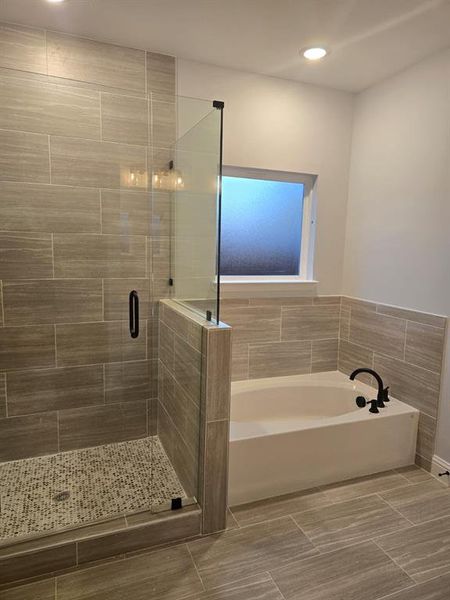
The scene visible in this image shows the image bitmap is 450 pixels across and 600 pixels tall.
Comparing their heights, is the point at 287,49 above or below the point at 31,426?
above

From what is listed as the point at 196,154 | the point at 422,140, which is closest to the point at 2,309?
the point at 196,154

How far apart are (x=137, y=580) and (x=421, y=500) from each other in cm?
165

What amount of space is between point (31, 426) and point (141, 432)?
0.73 m

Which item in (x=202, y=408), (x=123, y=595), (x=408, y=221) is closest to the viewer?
(x=123, y=595)

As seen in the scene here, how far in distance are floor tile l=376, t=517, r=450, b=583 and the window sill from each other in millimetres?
1734

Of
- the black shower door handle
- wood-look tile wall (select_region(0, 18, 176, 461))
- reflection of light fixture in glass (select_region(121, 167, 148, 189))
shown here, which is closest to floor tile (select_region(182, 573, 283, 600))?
wood-look tile wall (select_region(0, 18, 176, 461))

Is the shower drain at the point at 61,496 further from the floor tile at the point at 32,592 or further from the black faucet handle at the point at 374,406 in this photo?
the black faucet handle at the point at 374,406

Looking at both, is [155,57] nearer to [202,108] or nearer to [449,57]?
[202,108]

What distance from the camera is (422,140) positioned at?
8.36 feet

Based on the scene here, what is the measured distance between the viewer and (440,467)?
2.47 meters

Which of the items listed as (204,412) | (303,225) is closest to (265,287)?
(303,225)

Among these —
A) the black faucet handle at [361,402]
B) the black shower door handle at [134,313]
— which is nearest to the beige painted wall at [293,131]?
the black faucet handle at [361,402]

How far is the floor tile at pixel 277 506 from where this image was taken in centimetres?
211

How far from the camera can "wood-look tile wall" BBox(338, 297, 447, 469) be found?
2.50m
